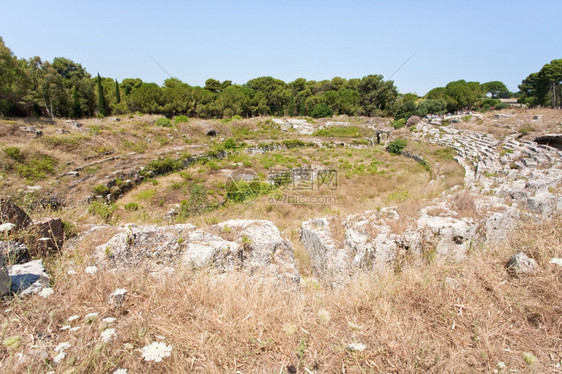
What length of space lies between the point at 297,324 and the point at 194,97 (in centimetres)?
4635

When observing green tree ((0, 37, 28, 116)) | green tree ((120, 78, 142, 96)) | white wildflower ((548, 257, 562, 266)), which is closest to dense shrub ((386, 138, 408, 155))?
white wildflower ((548, 257, 562, 266))

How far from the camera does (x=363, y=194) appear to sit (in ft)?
47.0

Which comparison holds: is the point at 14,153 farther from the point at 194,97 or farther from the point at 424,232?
the point at 194,97

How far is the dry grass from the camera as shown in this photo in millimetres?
2240

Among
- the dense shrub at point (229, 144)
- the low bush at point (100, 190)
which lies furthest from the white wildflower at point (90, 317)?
the dense shrub at point (229, 144)

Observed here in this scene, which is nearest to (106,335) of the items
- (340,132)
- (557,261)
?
(557,261)

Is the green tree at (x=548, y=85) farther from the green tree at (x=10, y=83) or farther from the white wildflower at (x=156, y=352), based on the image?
the green tree at (x=10, y=83)

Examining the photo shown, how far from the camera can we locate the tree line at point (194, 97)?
2673cm

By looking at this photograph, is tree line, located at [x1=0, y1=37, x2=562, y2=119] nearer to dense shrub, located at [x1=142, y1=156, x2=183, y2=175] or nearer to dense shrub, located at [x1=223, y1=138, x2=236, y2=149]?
dense shrub, located at [x1=142, y1=156, x2=183, y2=175]

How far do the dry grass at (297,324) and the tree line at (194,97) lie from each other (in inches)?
1120

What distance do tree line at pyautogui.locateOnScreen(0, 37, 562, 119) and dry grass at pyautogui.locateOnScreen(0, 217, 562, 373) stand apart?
2846 centimetres

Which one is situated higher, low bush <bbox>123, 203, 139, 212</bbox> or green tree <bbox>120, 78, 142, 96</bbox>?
Result: green tree <bbox>120, 78, 142, 96</bbox>

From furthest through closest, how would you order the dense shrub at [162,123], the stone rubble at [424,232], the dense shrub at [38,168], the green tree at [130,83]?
the green tree at [130,83] < the dense shrub at [162,123] < the dense shrub at [38,168] < the stone rubble at [424,232]

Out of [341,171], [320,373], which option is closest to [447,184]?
[341,171]
